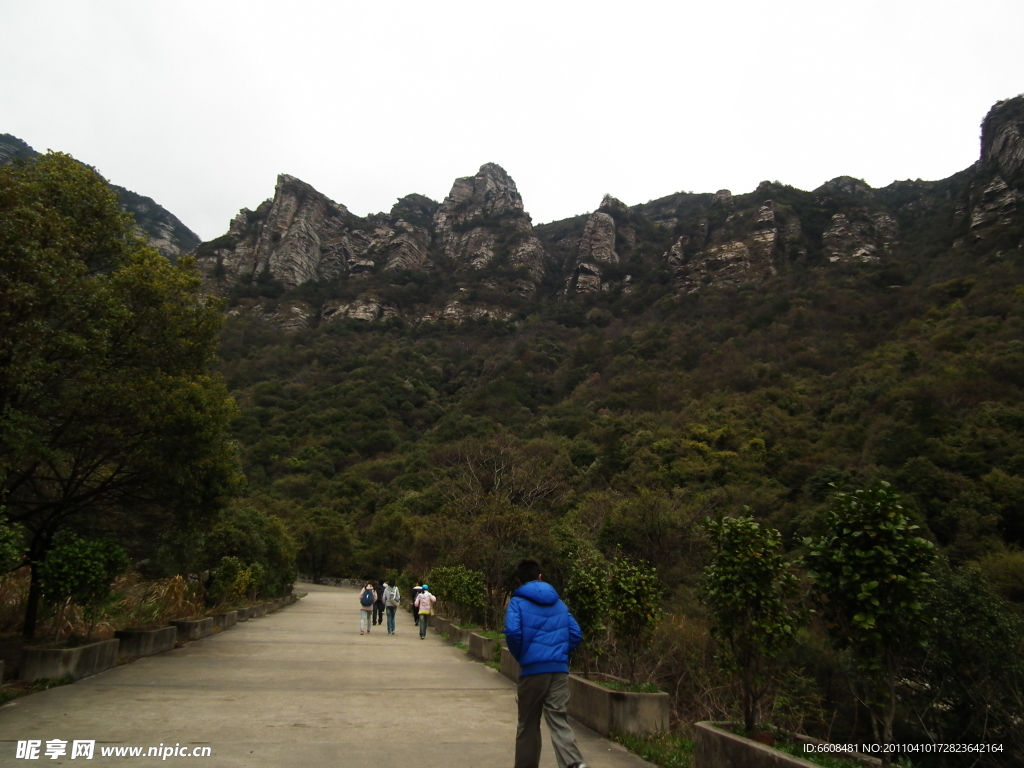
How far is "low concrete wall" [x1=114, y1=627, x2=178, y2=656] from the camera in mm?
8734

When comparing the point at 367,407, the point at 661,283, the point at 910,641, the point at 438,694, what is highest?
the point at 661,283

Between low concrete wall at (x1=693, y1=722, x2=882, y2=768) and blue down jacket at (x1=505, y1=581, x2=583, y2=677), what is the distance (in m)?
1.14

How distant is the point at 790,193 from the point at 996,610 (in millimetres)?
102256

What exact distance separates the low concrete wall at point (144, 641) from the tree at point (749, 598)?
8.36 metres

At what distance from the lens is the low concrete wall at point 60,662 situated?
255 inches

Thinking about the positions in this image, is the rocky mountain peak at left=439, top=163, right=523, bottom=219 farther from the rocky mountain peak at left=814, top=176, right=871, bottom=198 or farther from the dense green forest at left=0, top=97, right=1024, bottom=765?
the rocky mountain peak at left=814, top=176, right=871, bottom=198

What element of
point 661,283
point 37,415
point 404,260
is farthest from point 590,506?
point 404,260

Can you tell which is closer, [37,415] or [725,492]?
[37,415]

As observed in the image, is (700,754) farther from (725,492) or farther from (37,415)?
(725,492)

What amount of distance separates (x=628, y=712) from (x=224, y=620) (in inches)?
461

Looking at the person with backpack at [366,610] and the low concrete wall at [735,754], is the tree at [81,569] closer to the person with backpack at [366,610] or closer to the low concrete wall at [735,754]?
the low concrete wall at [735,754]

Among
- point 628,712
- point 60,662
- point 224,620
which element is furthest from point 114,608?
point 628,712

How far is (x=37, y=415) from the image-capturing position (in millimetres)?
7684
